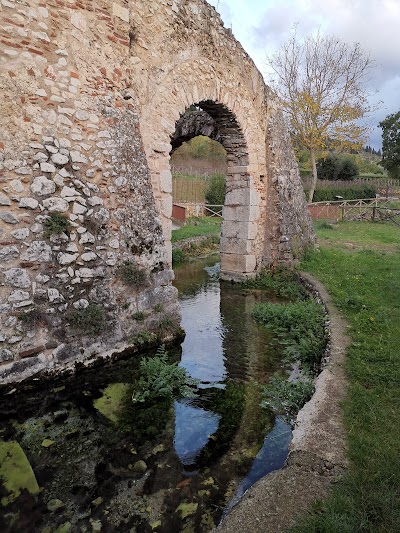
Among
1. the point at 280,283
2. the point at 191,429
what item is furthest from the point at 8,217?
the point at 280,283

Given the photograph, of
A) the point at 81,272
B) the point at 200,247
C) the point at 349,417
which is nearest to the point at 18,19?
the point at 81,272

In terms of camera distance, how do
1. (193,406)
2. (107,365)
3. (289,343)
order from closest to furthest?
(193,406) → (107,365) → (289,343)

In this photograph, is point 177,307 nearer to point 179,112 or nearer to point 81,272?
point 81,272

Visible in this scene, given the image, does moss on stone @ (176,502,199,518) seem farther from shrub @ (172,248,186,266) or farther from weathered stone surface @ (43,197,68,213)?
A: shrub @ (172,248,186,266)

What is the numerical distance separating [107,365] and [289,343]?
2575 mm

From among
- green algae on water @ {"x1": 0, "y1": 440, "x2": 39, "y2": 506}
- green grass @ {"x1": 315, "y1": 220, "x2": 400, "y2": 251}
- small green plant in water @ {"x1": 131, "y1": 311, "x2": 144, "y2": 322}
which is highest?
small green plant in water @ {"x1": 131, "y1": 311, "x2": 144, "y2": 322}

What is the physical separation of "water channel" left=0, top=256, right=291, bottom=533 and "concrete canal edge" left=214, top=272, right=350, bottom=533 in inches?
16.8

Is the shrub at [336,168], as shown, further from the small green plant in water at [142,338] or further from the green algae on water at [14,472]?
the green algae on water at [14,472]

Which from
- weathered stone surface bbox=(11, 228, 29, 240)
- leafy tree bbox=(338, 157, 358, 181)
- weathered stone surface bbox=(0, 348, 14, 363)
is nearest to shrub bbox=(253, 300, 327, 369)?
weathered stone surface bbox=(0, 348, 14, 363)

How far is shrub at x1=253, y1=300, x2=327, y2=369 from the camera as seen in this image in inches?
204

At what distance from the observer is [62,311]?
14.7 ft

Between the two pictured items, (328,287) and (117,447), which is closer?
(117,447)

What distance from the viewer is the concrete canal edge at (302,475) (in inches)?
87.6

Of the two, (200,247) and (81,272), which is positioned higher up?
(81,272)
